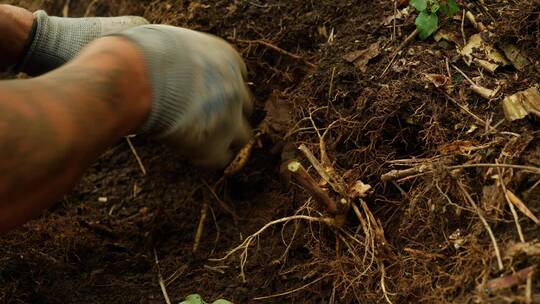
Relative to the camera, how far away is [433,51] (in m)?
1.58

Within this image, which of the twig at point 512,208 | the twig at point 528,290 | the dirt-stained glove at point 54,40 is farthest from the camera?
the dirt-stained glove at point 54,40

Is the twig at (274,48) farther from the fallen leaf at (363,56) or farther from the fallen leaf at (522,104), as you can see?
the fallen leaf at (522,104)

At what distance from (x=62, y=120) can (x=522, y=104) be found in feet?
3.28

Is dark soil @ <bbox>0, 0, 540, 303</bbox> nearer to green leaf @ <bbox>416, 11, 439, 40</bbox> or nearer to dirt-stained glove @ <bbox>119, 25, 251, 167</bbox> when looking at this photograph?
green leaf @ <bbox>416, 11, 439, 40</bbox>

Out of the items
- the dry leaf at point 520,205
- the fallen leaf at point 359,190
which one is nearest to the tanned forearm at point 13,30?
the fallen leaf at point 359,190

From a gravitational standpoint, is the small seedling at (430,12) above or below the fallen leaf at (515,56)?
above

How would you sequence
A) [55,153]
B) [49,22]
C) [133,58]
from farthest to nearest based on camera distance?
[49,22], [133,58], [55,153]

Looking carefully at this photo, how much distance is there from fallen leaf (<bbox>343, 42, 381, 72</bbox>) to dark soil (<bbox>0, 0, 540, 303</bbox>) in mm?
15

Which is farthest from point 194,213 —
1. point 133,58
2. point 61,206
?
point 133,58

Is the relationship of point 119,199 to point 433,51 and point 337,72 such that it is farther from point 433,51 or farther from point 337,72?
point 433,51

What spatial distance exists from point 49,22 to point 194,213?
2.30 feet

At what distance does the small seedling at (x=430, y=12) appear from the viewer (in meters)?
1.57

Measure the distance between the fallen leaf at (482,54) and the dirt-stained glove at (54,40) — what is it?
951 mm

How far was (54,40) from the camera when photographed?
1.67m
